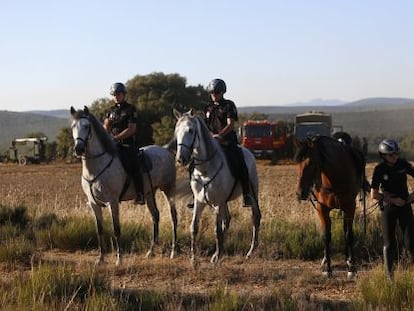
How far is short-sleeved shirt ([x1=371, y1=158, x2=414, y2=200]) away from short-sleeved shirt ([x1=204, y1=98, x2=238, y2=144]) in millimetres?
2990

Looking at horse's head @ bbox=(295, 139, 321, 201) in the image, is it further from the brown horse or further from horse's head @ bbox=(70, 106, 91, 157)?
horse's head @ bbox=(70, 106, 91, 157)

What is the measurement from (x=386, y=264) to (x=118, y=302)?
3.31 meters

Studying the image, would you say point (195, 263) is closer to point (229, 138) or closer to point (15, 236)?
point (229, 138)

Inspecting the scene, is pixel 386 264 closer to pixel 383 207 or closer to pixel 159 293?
pixel 383 207

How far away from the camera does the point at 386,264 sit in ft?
24.8

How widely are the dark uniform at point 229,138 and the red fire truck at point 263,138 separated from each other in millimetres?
29924

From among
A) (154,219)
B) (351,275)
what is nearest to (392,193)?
(351,275)

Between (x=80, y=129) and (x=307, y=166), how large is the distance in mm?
3528

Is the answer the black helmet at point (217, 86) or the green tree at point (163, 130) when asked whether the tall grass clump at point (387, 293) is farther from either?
the green tree at point (163, 130)

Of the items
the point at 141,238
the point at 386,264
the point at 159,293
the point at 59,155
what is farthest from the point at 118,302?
the point at 59,155

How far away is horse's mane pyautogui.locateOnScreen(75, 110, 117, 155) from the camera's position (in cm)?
958

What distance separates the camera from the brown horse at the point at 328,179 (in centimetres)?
816

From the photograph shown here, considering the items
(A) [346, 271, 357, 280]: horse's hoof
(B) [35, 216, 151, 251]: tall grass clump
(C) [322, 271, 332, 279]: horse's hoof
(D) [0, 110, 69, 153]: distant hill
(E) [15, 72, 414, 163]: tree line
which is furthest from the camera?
(D) [0, 110, 69, 153]: distant hill

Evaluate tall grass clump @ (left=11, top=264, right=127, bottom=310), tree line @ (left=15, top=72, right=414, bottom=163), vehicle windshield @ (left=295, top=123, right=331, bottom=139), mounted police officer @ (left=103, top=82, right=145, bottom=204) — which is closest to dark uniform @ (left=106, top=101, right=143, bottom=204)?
mounted police officer @ (left=103, top=82, right=145, bottom=204)
